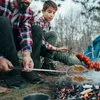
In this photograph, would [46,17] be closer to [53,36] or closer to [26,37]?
[53,36]

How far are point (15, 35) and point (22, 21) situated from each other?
9.0 inches

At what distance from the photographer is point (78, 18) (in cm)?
954

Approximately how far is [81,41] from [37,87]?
16.7ft

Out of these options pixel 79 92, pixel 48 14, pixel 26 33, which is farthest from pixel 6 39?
pixel 48 14

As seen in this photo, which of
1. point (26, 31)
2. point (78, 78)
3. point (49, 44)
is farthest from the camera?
point (49, 44)

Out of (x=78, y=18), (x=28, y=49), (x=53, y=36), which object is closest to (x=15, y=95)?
(x=28, y=49)

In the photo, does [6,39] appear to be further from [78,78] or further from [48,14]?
[48,14]

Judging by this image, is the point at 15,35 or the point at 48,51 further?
the point at 48,51

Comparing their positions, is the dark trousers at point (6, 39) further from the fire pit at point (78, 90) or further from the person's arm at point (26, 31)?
the fire pit at point (78, 90)

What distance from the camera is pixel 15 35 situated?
3867mm

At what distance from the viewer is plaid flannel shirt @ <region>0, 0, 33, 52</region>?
3.66 meters

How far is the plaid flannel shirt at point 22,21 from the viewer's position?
3.66 meters

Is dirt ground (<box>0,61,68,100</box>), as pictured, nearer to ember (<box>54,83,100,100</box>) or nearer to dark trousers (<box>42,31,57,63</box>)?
ember (<box>54,83,100,100</box>)

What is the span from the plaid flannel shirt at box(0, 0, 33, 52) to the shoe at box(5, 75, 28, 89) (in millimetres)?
399
